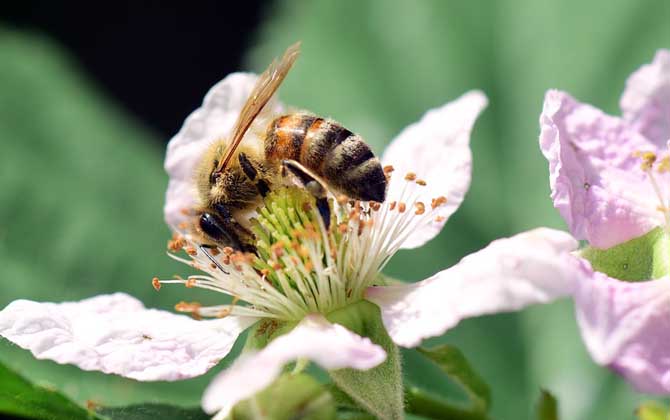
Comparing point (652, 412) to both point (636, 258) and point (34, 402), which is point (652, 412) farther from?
point (34, 402)

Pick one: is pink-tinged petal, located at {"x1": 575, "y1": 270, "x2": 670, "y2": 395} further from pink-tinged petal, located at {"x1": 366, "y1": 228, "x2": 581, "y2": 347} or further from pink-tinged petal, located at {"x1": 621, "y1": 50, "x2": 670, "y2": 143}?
pink-tinged petal, located at {"x1": 621, "y1": 50, "x2": 670, "y2": 143}

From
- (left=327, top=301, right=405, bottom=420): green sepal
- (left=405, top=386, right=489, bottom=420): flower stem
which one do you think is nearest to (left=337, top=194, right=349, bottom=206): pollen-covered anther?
(left=327, top=301, right=405, bottom=420): green sepal

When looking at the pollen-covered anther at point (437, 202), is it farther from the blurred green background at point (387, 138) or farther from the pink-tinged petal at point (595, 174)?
the blurred green background at point (387, 138)

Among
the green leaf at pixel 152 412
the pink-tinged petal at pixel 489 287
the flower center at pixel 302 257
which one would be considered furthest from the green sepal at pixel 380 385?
the green leaf at pixel 152 412

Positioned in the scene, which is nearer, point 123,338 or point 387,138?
point 123,338

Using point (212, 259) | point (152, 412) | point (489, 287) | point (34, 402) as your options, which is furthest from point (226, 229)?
point (489, 287)

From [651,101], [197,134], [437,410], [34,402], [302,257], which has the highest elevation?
[197,134]

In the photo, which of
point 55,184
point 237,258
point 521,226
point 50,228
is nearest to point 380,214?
point 237,258

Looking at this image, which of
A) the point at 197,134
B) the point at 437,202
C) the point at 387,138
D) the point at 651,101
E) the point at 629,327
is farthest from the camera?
the point at 387,138

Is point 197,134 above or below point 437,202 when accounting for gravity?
above
